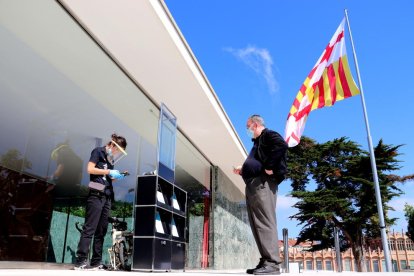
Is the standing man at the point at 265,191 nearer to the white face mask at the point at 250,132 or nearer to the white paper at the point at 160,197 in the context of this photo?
the white face mask at the point at 250,132

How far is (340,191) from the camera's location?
25.8 m

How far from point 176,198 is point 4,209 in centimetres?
217

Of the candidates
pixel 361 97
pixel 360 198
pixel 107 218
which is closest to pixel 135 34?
pixel 107 218

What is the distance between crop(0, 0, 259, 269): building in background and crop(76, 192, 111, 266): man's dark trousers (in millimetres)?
1413

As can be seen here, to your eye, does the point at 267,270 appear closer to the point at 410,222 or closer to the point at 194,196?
the point at 194,196

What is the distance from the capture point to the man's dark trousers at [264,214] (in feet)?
10.6

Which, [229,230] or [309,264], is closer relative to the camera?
[229,230]

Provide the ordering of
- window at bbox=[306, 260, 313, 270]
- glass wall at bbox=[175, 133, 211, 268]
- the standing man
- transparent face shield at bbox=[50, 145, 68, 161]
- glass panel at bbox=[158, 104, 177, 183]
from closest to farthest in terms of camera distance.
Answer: the standing man → glass panel at bbox=[158, 104, 177, 183] → transparent face shield at bbox=[50, 145, 68, 161] → glass wall at bbox=[175, 133, 211, 268] → window at bbox=[306, 260, 313, 270]

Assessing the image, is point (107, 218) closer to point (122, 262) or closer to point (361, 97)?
point (122, 262)

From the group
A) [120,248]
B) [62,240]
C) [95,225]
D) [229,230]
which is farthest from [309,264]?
[95,225]

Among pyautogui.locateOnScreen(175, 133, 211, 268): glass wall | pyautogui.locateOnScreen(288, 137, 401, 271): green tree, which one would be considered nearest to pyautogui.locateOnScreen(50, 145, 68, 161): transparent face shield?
pyautogui.locateOnScreen(175, 133, 211, 268): glass wall

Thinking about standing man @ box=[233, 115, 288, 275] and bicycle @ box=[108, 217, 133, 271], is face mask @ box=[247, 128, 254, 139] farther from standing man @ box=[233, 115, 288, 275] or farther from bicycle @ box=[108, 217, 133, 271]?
bicycle @ box=[108, 217, 133, 271]

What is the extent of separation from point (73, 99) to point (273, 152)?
3.85m

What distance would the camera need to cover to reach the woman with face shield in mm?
3803
